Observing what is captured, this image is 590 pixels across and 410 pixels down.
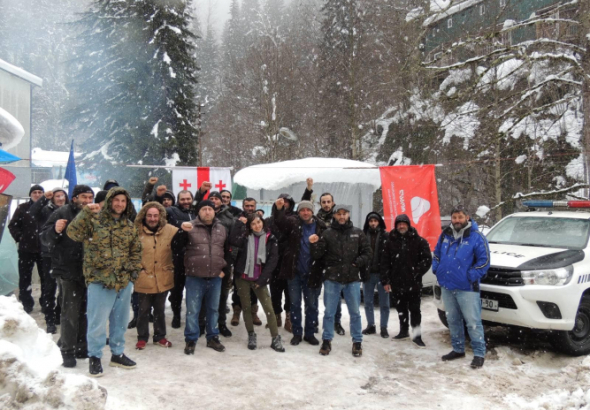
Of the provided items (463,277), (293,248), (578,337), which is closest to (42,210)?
(293,248)

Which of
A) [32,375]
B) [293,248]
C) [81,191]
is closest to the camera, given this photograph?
[32,375]

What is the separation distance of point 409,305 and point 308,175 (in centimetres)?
553

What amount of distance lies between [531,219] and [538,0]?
17565mm

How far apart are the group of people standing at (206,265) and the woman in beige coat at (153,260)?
0.04 ft

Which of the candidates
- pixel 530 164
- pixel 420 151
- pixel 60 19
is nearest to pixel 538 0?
pixel 420 151

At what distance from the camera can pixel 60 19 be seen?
44.8 m

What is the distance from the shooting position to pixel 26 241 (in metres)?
7.12

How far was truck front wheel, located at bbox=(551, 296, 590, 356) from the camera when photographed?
573 centimetres

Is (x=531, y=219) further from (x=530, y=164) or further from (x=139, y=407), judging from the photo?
(x=139, y=407)

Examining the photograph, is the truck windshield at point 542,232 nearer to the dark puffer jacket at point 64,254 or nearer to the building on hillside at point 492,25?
the building on hillside at point 492,25

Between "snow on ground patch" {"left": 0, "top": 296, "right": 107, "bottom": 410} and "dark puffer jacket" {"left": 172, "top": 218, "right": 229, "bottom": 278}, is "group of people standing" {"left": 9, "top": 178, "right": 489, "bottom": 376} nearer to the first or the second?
"dark puffer jacket" {"left": 172, "top": 218, "right": 229, "bottom": 278}

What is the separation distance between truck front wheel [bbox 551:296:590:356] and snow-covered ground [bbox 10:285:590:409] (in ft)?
0.56

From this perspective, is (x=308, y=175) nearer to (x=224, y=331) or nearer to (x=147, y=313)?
(x=224, y=331)

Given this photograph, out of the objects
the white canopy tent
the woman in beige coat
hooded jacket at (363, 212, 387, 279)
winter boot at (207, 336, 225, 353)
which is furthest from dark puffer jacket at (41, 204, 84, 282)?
the white canopy tent
